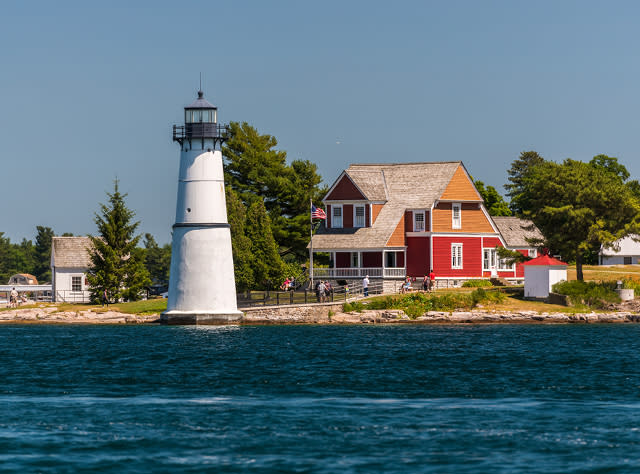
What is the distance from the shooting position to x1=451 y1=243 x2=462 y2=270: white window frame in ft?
241

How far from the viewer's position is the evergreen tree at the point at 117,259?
238 feet

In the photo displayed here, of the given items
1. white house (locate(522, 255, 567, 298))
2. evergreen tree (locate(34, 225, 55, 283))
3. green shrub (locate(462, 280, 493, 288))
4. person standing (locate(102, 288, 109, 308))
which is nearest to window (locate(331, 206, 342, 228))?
green shrub (locate(462, 280, 493, 288))

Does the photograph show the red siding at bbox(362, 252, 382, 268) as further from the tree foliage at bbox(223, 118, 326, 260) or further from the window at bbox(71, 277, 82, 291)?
the window at bbox(71, 277, 82, 291)

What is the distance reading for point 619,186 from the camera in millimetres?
67688

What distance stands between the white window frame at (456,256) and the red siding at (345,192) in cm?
773

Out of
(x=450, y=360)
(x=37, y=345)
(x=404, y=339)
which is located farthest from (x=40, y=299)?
(x=450, y=360)

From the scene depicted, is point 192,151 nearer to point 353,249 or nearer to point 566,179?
point 353,249

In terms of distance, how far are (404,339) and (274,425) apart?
2740cm

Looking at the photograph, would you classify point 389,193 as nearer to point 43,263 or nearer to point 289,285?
point 289,285

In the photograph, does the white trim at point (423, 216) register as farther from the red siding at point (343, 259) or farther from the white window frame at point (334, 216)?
the white window frame at point (334, 216)

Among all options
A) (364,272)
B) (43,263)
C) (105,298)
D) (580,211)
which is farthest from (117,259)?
(43,263)

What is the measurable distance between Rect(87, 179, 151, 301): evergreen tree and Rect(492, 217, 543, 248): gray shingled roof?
28.8m

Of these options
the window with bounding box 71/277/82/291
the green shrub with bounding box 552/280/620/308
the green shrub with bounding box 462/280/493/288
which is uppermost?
the window with bounding box 71/277/82/291

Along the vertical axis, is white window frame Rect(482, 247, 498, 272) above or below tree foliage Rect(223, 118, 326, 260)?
below
